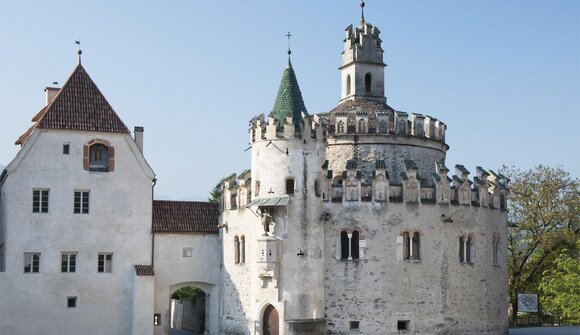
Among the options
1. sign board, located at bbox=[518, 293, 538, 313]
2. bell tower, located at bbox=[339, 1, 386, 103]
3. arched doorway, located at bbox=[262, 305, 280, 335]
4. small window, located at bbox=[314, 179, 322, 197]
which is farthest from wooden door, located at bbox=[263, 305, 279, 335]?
sign board, located at bbox=[518, 293, 538, 313]

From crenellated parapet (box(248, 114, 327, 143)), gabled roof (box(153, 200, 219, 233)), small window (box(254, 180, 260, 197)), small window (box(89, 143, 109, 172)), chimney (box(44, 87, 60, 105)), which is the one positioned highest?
chimney (box(44, 87, 60, 105))

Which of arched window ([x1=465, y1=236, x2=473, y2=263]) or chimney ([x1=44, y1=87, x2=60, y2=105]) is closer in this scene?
arched window ([x1=465, y1=236, x2=473, y2=263])

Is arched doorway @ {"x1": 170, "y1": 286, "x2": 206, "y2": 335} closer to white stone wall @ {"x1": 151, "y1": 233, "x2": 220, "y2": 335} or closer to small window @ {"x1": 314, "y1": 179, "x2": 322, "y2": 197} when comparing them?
white stone wall @ {"x1": 151, "y1": 233, "x2": 220, "y2": 335}

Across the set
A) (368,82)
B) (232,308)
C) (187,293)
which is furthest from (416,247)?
(187,293)

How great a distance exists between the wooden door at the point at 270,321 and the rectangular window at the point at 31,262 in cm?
1298

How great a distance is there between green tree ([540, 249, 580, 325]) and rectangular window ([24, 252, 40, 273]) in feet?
112

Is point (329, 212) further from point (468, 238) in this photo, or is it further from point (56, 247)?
point (56, 247)

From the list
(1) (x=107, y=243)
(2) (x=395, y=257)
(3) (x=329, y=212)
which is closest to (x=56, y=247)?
(1) (x=107, y=243)

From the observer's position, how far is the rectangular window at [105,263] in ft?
156

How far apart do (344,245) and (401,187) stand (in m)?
4.44

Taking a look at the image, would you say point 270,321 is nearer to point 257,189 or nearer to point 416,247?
point 257,189

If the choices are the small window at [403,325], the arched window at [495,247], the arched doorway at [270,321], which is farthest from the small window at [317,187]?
the arched window at [495,247]

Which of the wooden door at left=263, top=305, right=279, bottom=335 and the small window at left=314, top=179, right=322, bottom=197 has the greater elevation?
the small window at left=314, top=179, right=322, bottom=197

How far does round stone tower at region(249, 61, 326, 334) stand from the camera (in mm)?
43781
